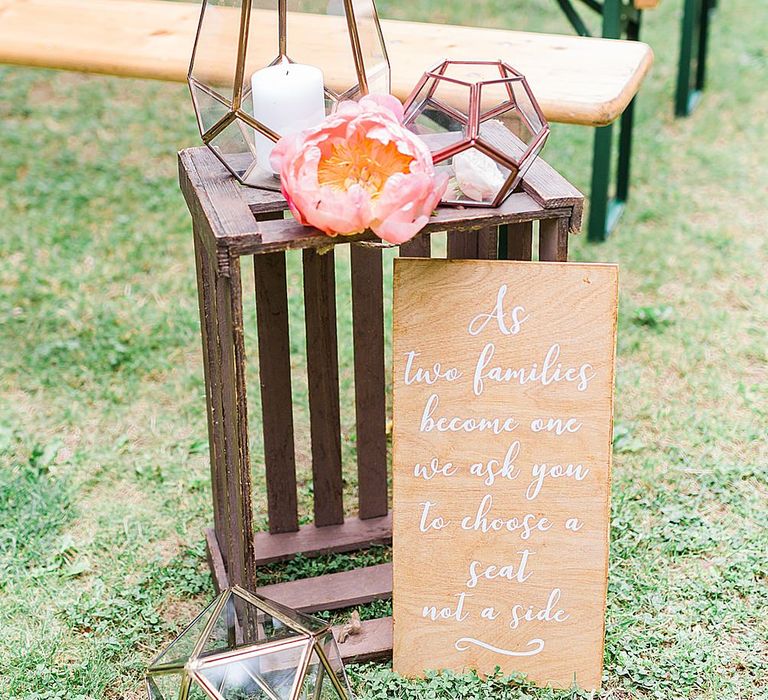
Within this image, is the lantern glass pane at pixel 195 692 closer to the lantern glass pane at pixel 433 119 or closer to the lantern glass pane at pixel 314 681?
the lantern glass pane at pixel 314 681

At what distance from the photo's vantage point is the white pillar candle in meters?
1.48

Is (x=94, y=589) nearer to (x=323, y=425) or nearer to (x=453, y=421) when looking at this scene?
(x=323, y=425)

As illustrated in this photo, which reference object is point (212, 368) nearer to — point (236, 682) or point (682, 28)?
point (236, 682)

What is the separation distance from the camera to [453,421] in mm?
1594

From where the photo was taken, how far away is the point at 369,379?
1.95m

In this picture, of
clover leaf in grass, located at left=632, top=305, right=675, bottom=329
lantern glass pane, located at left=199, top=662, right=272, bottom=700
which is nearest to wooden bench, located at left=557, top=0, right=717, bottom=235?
clover leaf in grass, located at left=632, top=305, right=675, bottom=329

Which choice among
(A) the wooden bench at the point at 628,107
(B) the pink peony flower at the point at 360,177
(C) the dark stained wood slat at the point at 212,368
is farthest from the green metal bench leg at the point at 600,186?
(B) the pink peony flower at the point at 360,177

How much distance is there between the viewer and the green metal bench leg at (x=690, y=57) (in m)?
3.96

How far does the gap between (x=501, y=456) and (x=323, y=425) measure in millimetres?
466

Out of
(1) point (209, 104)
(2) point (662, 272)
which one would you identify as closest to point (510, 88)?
(1) point (209, 104)

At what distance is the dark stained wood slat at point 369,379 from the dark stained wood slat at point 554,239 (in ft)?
1.21

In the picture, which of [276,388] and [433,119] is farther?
[276,388]

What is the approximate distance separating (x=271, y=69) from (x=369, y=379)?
661 millimetres

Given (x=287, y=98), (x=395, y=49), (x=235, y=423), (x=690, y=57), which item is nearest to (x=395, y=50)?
(x=395, y=49)
